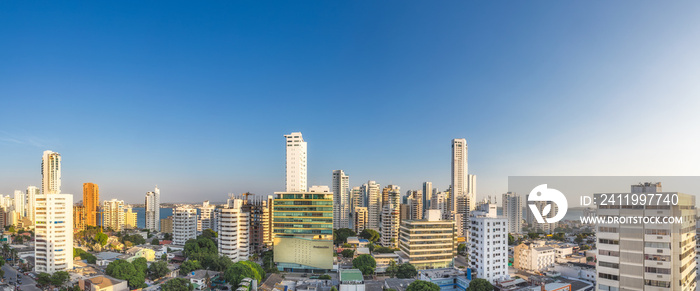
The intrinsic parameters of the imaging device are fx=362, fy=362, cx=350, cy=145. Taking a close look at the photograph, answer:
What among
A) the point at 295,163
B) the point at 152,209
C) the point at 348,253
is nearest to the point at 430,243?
the point at 348,253

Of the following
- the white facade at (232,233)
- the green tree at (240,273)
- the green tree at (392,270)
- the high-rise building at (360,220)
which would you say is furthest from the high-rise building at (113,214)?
the green tree at (392,270)

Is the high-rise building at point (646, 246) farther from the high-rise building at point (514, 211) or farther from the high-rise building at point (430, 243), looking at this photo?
the high-rise building at point (514, 211)

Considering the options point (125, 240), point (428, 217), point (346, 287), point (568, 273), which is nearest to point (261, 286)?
point (346, 287)

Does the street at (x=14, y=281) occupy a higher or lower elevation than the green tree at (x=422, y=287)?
lower

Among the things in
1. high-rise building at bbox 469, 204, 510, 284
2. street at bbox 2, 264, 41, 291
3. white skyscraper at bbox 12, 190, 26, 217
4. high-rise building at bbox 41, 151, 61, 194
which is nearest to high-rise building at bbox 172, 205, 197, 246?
high-rise building at bbox 41, 151, 61, 194

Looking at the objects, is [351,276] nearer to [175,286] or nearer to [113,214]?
[175,286]

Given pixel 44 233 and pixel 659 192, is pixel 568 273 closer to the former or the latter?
pixel 659 192

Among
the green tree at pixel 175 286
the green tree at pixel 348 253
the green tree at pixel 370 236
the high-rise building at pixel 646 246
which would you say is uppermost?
the high-rise building at pixel 646 246
